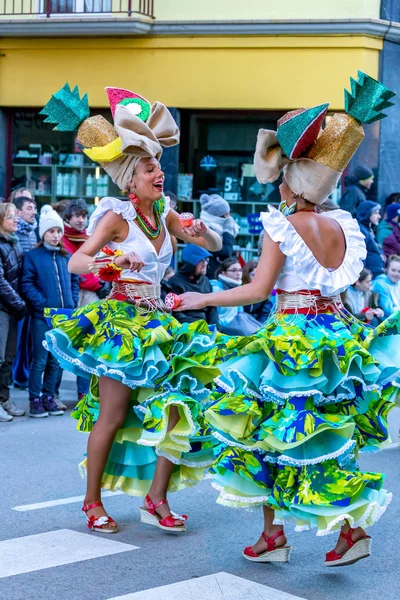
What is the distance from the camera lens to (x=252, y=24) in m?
16.7

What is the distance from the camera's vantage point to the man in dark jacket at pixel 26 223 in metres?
10.6

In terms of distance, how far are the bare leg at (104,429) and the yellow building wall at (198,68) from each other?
11.4m

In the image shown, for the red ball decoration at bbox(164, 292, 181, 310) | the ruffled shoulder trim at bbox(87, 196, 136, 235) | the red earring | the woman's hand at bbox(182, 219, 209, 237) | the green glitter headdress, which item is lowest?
the red ball decoration at bbox(164, 292, 181, 310)

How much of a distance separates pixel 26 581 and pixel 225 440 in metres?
1.13

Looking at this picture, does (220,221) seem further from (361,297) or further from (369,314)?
(369,314)

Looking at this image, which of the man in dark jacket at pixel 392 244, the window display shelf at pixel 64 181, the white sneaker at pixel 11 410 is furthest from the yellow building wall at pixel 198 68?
the white sneaker at pixel 11 410

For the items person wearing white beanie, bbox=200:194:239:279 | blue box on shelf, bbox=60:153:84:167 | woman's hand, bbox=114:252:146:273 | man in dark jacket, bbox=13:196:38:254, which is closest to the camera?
woman's hand, bbox=114:252:146:273

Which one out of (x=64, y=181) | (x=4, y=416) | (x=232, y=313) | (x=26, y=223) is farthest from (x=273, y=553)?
(x=64, y=181)

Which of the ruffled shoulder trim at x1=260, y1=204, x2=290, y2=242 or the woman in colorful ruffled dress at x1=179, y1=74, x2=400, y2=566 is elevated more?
the ruffled shoulder trim at x1=260, y1=204, x2=290, y2=242

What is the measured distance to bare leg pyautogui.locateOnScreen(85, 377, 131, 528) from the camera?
229 inches

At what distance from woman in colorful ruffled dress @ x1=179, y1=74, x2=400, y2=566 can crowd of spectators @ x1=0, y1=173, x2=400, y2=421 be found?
4263 millimetres

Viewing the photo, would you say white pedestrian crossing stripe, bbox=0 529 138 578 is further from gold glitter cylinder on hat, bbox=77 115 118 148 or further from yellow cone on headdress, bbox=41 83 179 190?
gold glitter cylinder on hat, bbox=77 115 118 148

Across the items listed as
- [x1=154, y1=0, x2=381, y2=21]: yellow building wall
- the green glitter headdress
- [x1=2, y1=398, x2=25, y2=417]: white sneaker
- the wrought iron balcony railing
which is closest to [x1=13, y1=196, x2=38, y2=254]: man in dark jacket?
[x1=2, y1=398, x2=25, y2=417]: white sneaker

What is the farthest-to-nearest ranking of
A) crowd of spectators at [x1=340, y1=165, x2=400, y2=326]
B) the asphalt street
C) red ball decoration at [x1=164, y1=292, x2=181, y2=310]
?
crowd of spectators at [x1=340, y1=165, x2=400, y2=326] < red ball decoration at [x1=164, y1=292, x2=181, y2=310] < the asphalt street
